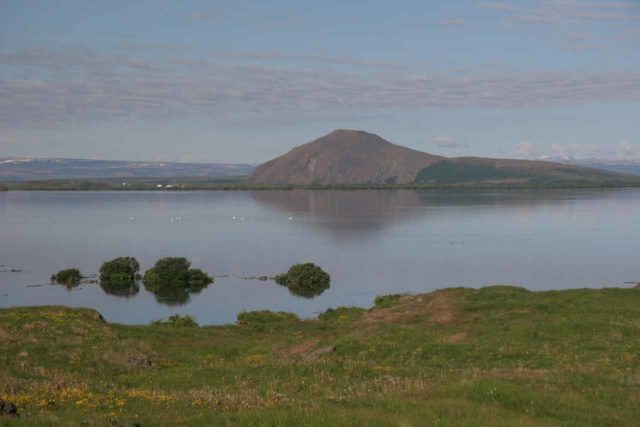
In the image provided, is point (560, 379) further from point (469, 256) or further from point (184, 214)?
point (184, 214)

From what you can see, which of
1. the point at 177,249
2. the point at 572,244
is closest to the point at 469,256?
the point at 572,244

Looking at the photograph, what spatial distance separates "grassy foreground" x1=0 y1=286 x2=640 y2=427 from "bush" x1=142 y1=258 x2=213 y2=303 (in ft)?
117

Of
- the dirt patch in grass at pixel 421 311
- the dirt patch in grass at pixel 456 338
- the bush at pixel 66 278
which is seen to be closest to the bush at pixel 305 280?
the bush at pixel 66 278

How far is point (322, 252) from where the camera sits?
108 m

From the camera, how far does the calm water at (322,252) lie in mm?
71456

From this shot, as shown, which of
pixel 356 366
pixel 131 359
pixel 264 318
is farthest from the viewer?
pixel 264 318

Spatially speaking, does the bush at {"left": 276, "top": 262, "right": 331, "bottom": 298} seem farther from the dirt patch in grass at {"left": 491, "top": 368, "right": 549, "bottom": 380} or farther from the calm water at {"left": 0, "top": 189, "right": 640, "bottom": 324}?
the dirt patch in grass at {"left": 491, "top": 368, "right": 549, "bottom": 380}

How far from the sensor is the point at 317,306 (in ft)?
215

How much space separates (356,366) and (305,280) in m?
56.9

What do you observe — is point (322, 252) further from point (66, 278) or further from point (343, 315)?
point (343, 315)

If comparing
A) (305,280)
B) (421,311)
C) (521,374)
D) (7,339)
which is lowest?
(305,280)

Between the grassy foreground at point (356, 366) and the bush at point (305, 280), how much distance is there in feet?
101

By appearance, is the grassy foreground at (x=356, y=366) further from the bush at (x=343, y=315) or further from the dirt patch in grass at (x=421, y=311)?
the bush at (x=343, y=315)

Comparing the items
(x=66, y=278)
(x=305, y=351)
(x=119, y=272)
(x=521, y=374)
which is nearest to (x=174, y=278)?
(x=119, y=272)
